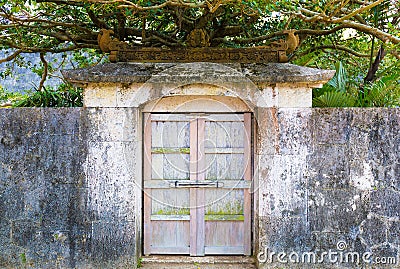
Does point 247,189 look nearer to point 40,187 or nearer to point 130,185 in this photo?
point 130,185

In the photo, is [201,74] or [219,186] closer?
[201,74]

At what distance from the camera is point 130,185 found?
16.3ft

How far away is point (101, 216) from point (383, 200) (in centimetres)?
304

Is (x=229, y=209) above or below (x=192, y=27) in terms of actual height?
below

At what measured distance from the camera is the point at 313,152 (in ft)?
16.1

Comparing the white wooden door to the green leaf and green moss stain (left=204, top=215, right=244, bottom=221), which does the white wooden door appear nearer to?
green moss stain (left=204, top=215, right=244, bottom=221)

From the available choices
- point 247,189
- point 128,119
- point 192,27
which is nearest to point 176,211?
point 247,189

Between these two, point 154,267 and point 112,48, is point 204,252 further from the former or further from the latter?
point 112,48

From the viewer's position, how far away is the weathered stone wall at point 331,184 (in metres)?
4.88

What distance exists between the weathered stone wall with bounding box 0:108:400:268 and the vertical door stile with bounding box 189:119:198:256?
2.22 feet

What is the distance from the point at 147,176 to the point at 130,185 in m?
0.38

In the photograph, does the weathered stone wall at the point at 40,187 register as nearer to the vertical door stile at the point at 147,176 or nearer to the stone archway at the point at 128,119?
the stone archway at the point at 128,119

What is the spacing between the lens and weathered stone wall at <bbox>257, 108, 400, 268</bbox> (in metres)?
4.88

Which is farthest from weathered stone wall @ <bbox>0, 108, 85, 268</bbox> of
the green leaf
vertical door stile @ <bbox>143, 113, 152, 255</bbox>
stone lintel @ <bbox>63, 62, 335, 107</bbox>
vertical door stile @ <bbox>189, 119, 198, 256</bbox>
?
the green leaf
